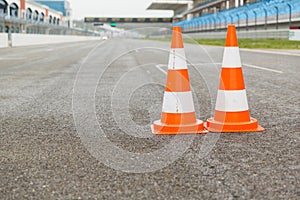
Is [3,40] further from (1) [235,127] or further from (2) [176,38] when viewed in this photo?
(1) [235,127]

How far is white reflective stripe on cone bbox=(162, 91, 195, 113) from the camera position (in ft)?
14.3

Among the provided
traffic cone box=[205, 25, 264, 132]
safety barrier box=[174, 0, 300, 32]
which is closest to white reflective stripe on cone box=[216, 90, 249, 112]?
traffic cone box=[205, 25, 264, 132]

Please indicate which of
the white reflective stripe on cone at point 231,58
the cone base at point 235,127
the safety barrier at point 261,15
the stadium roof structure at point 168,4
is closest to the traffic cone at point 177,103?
the cone base at point 235,127

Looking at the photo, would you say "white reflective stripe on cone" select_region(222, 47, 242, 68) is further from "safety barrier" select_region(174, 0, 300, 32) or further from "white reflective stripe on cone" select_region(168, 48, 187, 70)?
"safety barrier" select_region(174, 0, 300, 32)

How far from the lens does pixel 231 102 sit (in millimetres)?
4434

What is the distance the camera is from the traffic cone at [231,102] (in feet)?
14.3

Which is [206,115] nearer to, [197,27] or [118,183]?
[118,183]

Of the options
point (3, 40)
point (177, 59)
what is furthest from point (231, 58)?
point (3, 40)

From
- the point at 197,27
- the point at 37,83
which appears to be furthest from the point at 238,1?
the point at 37,83

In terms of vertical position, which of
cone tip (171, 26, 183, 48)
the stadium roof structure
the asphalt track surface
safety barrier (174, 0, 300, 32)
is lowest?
the asphalt track surface

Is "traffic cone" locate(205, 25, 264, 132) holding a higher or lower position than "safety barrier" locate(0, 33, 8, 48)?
lower

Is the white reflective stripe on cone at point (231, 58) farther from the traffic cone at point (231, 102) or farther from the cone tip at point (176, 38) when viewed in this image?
the cone tip at point (176, 38)

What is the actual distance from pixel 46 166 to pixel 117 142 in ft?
2.88

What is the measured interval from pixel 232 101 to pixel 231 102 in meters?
0.01
